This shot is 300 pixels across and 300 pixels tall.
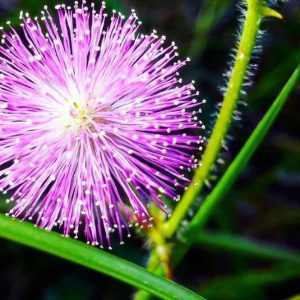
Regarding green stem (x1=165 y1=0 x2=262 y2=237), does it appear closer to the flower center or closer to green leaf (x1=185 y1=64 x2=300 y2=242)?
green leaf (x1=185 y1=64 x2=300 y2=242)

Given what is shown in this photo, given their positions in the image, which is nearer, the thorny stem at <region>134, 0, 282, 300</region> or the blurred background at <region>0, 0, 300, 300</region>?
the thorny stem at <region>134, 0, 282, 300</region>

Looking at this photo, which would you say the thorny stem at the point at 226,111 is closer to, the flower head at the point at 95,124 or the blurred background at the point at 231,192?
the flower head at the point at 95,124

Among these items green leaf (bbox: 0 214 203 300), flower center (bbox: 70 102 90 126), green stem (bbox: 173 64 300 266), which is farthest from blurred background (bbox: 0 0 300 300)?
green leaf (bbox: 0 214 203 300)

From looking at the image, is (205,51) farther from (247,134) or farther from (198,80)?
(247,134)

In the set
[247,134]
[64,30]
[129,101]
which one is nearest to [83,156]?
[129,101]

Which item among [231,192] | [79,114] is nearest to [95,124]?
[79,114]

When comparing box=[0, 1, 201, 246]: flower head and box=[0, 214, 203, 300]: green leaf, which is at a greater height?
box=[0, 1, 201, 246]: flower head

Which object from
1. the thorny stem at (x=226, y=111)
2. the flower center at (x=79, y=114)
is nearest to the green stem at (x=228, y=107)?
the thorny stem at (x=226, y=111)
